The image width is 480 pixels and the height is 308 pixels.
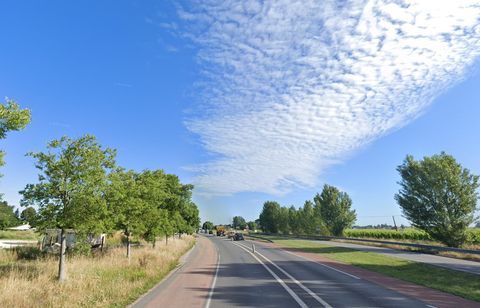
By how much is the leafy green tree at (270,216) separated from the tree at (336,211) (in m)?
30.9

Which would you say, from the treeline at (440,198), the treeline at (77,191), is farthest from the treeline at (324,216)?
the treeline at (77,191)

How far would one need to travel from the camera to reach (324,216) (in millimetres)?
69438

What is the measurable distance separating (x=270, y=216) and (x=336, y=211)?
125 feet

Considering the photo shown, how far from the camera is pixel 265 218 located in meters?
107

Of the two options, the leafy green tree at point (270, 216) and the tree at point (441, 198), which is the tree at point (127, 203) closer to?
the tree at point (441, 198)

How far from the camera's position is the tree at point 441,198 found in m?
36.1

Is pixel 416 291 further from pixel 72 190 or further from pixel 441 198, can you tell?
pixel 441 198

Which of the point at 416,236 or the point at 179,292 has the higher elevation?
the point at 416,236

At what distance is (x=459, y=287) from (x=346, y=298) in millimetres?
6439

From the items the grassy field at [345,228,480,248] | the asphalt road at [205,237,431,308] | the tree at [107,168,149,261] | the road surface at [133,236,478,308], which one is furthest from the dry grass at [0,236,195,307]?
the grassy field at [345,228,480,248]

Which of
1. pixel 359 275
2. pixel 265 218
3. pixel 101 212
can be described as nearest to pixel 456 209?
pixel 359 275

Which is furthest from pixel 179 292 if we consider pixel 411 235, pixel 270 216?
pixel 270 216

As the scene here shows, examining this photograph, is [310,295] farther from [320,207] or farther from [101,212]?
[320,207]

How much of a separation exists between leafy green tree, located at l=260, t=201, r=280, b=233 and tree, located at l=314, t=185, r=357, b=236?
3086 centimetres
